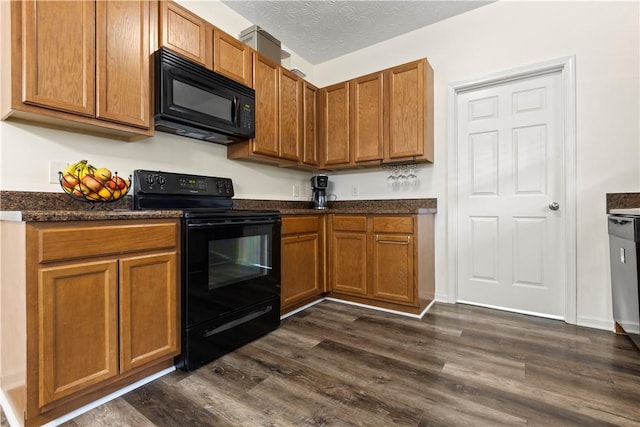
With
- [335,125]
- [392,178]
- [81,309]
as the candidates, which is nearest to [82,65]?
[81,309]

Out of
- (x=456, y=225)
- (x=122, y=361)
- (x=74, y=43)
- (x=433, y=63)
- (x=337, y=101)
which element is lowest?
(x=122, y=361)

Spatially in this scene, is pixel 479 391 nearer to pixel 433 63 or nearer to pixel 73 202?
pixel 73 202

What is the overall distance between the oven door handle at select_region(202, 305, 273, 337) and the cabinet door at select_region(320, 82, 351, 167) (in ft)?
5.62

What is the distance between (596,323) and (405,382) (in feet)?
5.86

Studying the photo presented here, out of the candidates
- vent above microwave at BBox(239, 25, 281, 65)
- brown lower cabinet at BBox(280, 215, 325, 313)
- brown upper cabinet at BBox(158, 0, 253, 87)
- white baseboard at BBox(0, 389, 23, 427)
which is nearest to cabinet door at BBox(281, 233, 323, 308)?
brown lower cabinet at BBox(280, 215, 325, 313)

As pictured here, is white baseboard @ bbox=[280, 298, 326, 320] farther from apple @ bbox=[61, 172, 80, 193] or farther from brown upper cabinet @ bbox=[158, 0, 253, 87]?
brown upper cabinet @ bbox=[158, 0, 253, 87]

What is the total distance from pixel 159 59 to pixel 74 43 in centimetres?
42

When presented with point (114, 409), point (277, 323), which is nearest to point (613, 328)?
point (277, 323)

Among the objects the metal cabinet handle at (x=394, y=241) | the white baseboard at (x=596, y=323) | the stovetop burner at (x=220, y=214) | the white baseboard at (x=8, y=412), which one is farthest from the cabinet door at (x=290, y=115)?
the white baseboard at (x=596, y=323)

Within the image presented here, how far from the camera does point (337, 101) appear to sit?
3.17m

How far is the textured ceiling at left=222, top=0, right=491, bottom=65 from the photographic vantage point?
8.82ft

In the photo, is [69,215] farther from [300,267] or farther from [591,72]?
[591,72]

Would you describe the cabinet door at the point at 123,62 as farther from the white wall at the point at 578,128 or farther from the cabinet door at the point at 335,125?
the cabinet door at the point at 335,125

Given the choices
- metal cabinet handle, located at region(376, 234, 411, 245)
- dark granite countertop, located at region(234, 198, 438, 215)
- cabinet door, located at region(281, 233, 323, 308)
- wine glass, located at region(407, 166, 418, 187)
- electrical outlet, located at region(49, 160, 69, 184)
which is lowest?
cabinet door, located at region(281, 233, 323, 308)
